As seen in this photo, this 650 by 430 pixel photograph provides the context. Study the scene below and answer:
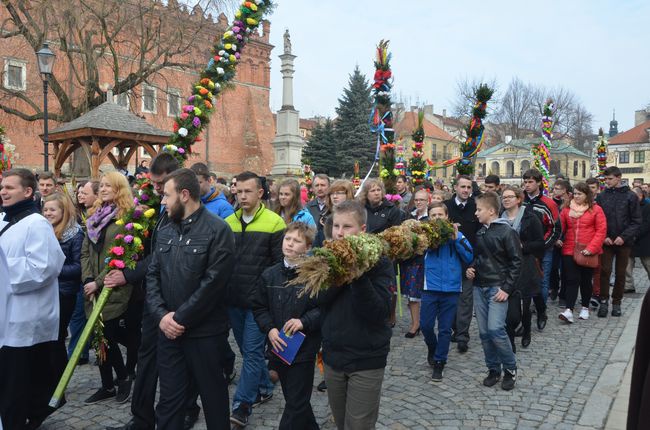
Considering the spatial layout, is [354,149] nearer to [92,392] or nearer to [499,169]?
[92,392]

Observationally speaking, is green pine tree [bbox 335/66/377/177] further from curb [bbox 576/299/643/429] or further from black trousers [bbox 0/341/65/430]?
black trousers [bbox 0/341/65/430]

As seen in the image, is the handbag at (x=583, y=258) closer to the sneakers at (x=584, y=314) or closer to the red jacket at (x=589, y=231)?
the red jacket at (x=589, y=231)

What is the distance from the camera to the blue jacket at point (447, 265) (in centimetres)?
604

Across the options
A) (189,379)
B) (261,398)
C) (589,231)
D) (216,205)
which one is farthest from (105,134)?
(589,231)

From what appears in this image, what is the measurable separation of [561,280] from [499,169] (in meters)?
80.3

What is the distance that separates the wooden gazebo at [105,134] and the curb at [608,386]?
1125 centimetres

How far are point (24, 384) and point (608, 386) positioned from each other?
223 inches

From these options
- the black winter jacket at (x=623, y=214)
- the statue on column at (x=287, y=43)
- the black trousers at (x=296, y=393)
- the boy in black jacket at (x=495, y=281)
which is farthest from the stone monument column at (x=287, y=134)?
the black trousers at (x=296, y=393)

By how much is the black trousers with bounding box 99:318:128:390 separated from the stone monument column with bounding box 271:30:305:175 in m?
26.7

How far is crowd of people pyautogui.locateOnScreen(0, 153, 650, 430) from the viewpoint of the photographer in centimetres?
364

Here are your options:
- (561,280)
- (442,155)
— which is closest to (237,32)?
(561,280)

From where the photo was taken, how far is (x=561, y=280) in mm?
10359

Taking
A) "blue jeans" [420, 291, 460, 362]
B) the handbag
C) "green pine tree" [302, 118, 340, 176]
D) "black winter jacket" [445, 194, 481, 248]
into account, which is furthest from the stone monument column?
"blue jeans" [420, 291, 460, 362]

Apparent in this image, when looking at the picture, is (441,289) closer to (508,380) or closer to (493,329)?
(493,329)
